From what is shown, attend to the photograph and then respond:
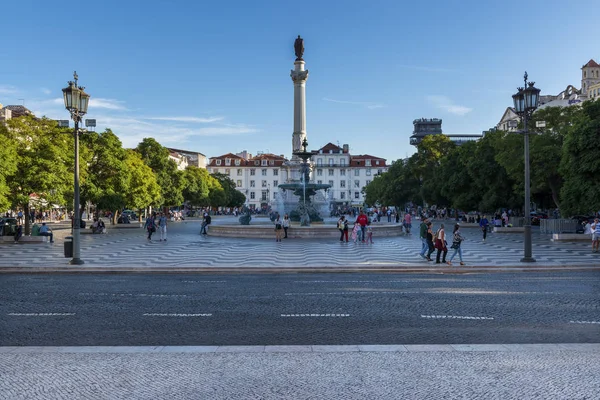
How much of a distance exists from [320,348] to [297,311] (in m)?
2.93

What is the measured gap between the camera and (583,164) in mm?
28750

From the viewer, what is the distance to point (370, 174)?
13462 centimetres

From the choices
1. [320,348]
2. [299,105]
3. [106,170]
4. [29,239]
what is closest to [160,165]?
[299,105]

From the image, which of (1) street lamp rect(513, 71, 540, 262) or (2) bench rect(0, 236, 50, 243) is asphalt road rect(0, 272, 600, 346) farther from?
(2) bench rect(0, 236, 50, 243)

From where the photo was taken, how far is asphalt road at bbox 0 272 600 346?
8.18 meters

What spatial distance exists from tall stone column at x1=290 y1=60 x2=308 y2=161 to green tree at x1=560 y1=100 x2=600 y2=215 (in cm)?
3217

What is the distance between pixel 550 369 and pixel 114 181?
44773 mm

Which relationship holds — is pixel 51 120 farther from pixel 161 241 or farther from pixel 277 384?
pixel 277 384

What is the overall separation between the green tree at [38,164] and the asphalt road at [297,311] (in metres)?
16.3

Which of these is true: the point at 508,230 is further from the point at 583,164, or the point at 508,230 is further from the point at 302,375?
the point at 302,375

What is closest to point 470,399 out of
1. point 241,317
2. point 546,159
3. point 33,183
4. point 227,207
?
point 241,317

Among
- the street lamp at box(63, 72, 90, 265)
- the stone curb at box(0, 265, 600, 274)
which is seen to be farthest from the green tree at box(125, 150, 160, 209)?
the stone curb at box(0, 265, 600, 274)

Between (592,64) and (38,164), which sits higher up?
(592,64)

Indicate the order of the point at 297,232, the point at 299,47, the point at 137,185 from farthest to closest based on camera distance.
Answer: the point at 299,47, the point at 137,185, the point at 297,232
